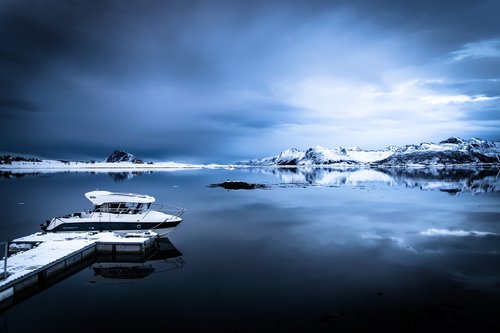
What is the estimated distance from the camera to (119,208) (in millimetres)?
32406

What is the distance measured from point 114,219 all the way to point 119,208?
1317 millimetres

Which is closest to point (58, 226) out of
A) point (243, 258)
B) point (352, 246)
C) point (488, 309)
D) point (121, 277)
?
point (121, 277)

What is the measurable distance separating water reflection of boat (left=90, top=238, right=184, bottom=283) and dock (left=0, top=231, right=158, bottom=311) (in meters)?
0.75

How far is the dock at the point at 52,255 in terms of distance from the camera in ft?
58.9

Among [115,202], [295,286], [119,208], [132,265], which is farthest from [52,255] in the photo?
[295,286]

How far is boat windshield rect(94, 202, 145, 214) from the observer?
32.3 meters

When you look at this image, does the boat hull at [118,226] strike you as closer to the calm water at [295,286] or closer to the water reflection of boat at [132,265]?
the calm water at [295,286]

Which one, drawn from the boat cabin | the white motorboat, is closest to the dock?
the white motorboat

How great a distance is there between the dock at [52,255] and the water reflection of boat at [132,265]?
2.46 feet

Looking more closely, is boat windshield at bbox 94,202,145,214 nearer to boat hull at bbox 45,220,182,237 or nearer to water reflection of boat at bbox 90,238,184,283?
boat hull at bbox 45,220,182,237

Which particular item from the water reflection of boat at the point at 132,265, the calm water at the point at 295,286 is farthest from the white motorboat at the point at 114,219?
the water reflection of boat at the point at 132,265

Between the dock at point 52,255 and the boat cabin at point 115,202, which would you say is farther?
the boat cabin at point 115,202

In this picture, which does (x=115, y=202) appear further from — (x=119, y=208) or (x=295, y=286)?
(x=295, y=286)

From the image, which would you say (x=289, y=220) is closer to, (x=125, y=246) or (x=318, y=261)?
(x=318, y=261)
